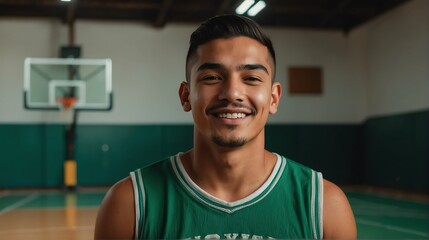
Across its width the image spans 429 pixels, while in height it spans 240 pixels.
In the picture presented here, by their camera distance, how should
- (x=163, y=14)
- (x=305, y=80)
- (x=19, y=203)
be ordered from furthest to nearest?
(x=305, y=80) < (x=163, y=14) < (x=19, y=203)

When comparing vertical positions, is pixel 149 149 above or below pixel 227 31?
below

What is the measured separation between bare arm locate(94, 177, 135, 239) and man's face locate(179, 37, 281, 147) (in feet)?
1.02

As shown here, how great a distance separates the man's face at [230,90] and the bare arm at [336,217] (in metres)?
0.32

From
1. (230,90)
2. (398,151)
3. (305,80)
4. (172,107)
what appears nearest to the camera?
(230,90)

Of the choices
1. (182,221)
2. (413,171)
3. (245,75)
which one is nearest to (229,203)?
(182,221)

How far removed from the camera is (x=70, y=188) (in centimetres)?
1351

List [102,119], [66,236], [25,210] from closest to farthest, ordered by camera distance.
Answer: [66,236] → [25,210] → [102,119]

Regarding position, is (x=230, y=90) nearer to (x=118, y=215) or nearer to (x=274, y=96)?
(x=274, y=96)

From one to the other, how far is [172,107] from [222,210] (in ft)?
41.0

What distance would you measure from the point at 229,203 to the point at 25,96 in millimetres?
12078

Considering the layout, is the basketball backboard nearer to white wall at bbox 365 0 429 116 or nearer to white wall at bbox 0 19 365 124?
white wall at bbox 0 19 365 124

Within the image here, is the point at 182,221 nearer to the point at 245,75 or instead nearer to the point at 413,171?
the point at 245,75

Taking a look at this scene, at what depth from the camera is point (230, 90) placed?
1.52 metres

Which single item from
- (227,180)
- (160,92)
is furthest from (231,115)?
(160,92)
